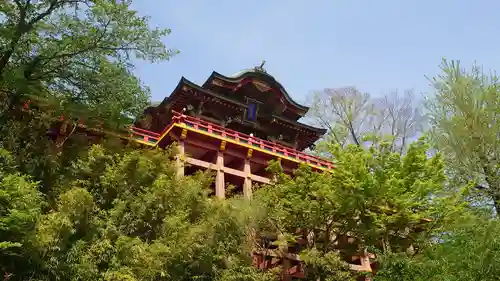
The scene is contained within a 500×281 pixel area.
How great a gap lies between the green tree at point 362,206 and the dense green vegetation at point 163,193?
0.04 m

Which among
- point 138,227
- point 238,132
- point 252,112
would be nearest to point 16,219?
point 138,227

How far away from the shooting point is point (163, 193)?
11.5 metres

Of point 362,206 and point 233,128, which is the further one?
point 233,128

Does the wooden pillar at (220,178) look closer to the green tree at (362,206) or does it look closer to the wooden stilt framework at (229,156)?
the wooden stilt framework at (229,156)

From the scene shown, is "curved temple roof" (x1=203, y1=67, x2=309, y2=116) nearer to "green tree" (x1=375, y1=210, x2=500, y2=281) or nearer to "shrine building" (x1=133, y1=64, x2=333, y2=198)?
"shrine building" (x1=133, y1=64, x2=333, y2=198)

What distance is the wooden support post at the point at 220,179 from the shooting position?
15.4m

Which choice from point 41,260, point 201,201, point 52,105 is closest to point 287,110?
point 201,201

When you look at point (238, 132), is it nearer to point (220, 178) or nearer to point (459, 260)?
point (220, 178)

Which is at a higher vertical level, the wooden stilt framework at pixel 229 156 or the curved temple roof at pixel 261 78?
the curved temple roof at pixel 261 78

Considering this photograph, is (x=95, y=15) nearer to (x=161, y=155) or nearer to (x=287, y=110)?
(x=161, y=155)

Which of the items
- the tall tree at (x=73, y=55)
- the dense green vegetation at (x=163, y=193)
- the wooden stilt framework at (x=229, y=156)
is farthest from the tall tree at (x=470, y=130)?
the tall tree at (x=73, y=55)

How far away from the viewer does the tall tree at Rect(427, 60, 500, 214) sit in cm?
1196

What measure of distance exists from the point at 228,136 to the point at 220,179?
2327 millimetres

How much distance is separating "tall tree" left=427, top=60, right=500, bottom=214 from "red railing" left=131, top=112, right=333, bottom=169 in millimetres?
5946
